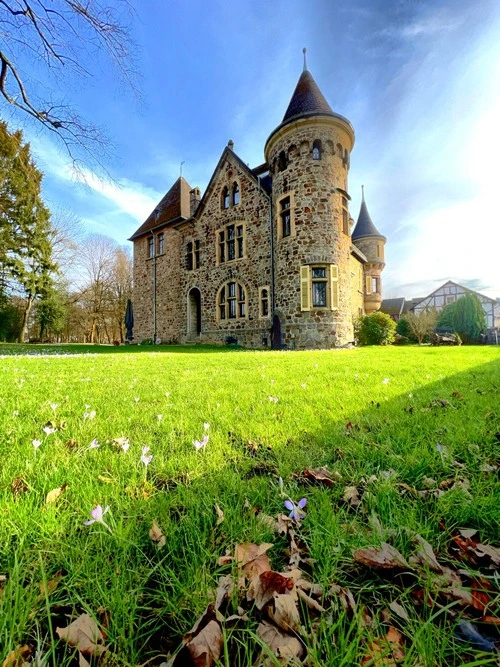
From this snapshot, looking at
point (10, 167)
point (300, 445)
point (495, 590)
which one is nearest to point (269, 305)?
point (300, 445)

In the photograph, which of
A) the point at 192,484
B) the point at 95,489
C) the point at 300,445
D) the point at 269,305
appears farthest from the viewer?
the point at 269,305

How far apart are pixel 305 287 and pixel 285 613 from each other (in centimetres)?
1514

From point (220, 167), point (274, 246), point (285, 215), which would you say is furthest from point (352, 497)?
point (220, 167)

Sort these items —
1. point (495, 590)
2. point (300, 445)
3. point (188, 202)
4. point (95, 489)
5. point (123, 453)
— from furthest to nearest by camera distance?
point (188, 202)
point (300, 445)
point (123, 453)
point (95, 489)
point (495, 590)

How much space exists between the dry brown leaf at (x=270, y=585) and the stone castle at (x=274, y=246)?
1461 centimetres

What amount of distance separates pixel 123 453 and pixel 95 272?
40821 millimetres

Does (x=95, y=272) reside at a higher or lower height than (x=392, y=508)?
higher

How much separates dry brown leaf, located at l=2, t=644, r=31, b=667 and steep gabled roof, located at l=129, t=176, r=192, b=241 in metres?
24.2

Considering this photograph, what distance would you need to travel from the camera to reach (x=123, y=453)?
1.86 m

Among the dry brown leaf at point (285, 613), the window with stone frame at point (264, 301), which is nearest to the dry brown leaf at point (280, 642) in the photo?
the dry brown leaf at point (285, 613)

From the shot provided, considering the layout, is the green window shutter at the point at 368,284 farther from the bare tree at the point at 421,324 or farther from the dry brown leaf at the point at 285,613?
the dry brown leaf at the point at 285,613

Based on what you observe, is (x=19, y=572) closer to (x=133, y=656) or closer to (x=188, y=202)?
(x=133, y=656)

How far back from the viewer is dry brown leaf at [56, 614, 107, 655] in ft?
2.48

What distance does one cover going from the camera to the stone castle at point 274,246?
15422 millimetres
